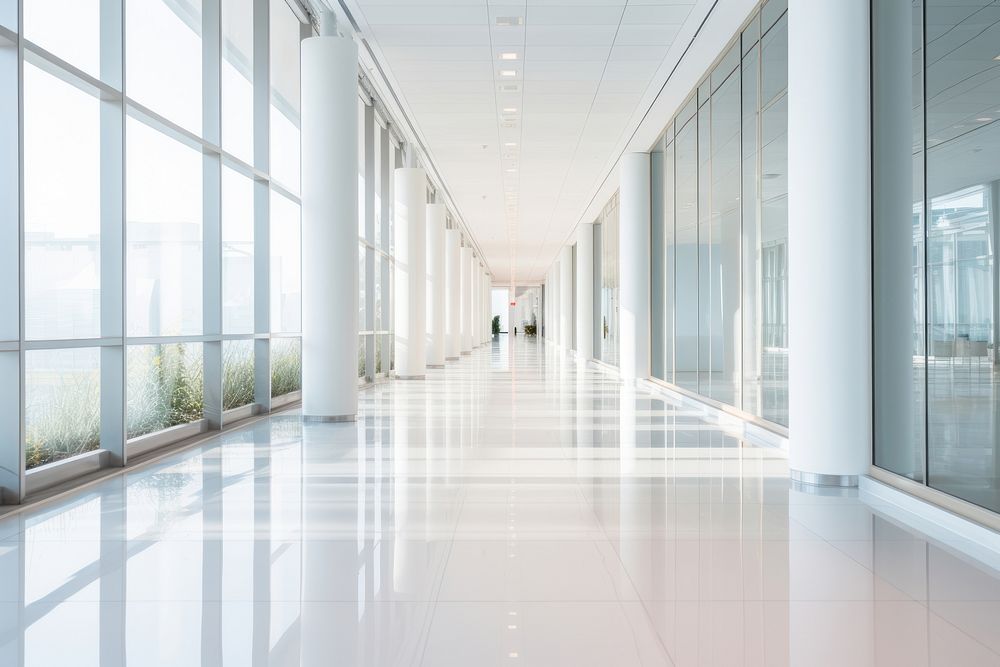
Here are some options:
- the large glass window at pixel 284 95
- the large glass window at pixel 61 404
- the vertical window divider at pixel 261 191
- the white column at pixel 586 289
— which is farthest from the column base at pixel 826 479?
the white column at pixel 586 289

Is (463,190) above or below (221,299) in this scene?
above

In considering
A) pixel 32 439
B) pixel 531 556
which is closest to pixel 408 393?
pixel 32 439

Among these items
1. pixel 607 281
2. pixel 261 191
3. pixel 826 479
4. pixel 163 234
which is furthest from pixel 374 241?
pixel 826 479

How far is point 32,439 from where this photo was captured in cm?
650

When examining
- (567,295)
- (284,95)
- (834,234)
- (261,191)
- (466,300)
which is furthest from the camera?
(567,295)

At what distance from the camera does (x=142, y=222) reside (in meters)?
8.55

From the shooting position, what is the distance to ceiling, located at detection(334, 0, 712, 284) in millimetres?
10672

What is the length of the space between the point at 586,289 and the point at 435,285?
9.32 metres

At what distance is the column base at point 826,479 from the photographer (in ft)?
22.3

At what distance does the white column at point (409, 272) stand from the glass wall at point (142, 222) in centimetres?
612

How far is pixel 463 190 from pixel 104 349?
57.5 feet

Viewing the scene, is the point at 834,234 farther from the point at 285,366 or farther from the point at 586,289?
the point at 586,289

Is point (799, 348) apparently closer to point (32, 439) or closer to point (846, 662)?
point (846, 662)

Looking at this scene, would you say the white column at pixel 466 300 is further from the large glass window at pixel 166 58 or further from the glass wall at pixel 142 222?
the large glass window at pixel 166 58
